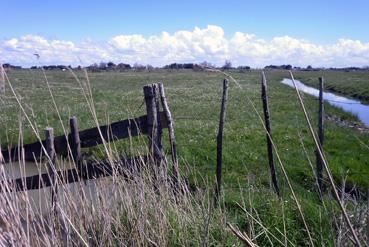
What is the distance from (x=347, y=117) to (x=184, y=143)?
13.4 meters

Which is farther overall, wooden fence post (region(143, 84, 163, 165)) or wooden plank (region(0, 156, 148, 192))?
wooden fence post (region(143, 84, 163, 165))

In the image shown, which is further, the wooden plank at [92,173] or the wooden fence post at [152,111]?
the wooden fence post at [152,111]

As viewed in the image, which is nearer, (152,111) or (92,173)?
(92,173)

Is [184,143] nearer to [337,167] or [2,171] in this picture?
[337,167]

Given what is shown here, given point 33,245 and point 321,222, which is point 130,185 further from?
point 321,222

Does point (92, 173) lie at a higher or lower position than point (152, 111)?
lower

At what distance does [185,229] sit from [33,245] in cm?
123

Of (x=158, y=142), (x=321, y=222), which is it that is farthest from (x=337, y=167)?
(x=321, y=222)

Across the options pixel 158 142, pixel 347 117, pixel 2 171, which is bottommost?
pixel 347 117

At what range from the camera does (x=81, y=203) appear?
10.6ft

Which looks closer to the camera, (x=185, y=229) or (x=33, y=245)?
(x=33, y=245)

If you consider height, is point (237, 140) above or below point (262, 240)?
below

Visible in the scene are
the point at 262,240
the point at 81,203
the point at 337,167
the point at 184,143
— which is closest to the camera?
the point at 81,203

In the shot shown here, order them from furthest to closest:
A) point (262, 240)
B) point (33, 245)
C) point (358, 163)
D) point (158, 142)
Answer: point (358, 163) → point (158, 142) → point (262, 240) → point (33, 245)
